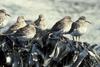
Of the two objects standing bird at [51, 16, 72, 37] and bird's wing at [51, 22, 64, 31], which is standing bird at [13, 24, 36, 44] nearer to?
bird's wing at [51, 22, 64, 31]

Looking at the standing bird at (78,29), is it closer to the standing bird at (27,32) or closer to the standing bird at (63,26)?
the standing bird at (63,26)

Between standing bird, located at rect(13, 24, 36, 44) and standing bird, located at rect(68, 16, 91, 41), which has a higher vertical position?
standing bird, located at rect(13, 24, 36, 44)

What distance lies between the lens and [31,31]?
33.6ft

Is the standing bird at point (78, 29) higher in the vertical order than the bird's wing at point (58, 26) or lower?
lower

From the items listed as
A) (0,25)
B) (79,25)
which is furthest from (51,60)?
(79,25)

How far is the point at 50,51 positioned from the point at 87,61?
0.92 meters

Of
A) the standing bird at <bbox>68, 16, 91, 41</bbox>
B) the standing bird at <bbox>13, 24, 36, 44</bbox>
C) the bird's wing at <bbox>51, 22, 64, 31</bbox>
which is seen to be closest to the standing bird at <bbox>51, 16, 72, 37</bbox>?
the bird's wing at <bbox>51, 22, 64, 31</bbox>

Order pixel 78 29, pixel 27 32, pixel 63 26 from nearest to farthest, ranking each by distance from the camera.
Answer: pixel 27 32, pixel 63 26, pixel 78 29

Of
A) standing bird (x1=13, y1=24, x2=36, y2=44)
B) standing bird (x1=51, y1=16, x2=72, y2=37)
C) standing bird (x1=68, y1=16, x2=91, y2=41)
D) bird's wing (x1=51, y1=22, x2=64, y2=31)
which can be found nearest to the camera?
standing bird (x1=13, y1=24, x2=36, y2=44)

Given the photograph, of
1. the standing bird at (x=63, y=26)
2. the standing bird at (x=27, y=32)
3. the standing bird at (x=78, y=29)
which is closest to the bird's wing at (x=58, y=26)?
the standing bird at (x=63, y=26)

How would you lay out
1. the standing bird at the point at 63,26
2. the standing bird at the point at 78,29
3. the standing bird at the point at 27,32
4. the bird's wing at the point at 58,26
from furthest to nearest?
the standing bird at the point at 78,29 < the standing bird at the point at 63,26 < the bird's wing at the point at 58,26 < the standing bird at the point at 27,32

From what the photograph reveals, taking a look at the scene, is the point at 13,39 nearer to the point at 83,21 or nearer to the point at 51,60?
the point at 51,60

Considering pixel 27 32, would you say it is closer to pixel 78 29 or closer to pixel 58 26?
pixel 58 26

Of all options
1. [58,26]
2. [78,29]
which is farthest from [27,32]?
[78,29]
